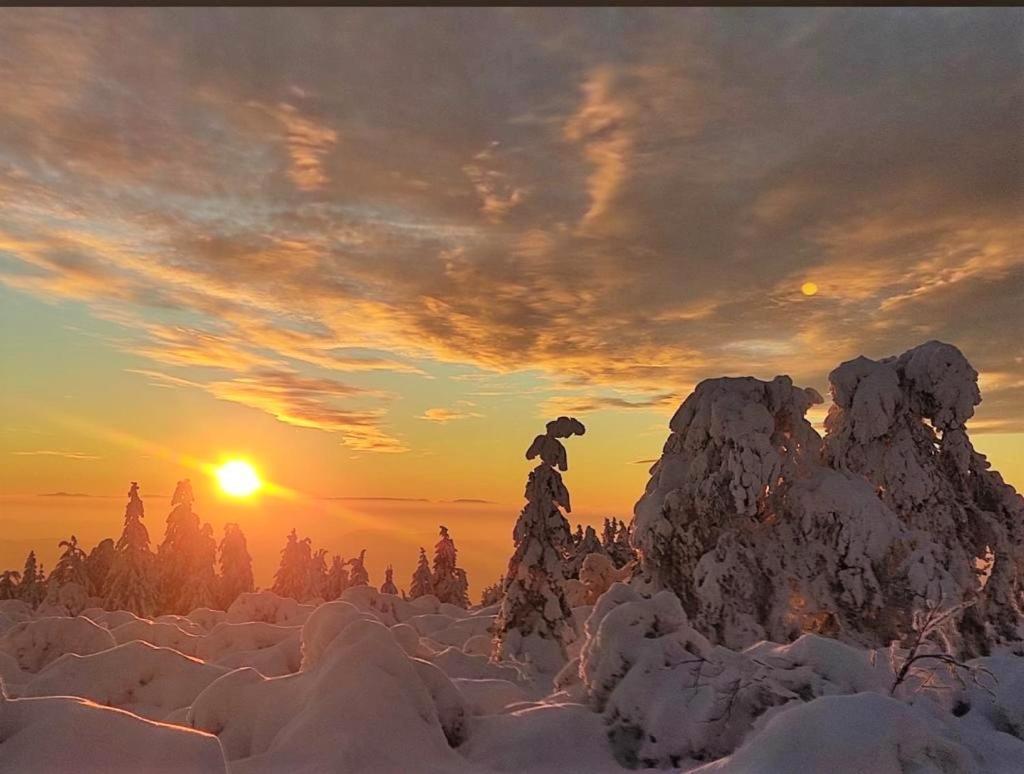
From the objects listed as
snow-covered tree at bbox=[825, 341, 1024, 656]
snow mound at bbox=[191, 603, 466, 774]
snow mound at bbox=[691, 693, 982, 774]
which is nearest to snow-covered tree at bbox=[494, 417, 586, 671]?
snow-covered tree at bbox=[825, 341, 1024, 656]

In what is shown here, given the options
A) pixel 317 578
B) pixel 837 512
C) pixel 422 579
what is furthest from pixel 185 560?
pixel 837 512

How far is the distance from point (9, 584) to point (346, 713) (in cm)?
6366

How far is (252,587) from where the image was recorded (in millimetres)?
63031

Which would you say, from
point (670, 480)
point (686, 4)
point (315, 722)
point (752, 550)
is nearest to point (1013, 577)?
point (752, 550)

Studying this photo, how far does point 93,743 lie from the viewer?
272 inches

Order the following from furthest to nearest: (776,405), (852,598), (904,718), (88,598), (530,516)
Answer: (88,598)
(530,516)
(776,405)
(852,598)
(904,718)

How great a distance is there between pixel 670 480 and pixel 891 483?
7.74 metres

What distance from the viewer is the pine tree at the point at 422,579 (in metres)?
68.9

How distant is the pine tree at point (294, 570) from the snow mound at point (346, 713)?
176 ft

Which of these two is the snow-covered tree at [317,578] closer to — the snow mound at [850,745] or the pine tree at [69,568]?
the pine tree at [69,568]

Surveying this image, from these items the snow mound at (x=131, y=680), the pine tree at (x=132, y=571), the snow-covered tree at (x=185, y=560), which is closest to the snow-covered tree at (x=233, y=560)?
the snow-covered tree at (x=185, y=560)

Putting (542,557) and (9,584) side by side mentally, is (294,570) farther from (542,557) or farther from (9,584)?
(542,557)

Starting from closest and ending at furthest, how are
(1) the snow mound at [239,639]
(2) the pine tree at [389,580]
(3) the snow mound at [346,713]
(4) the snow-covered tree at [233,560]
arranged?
(3) the snow mound at [346,713] < (1) the snow mound at [239,639] < (4) the snow-covered tree at [233,560] < (2) the pine tree at [389,580]

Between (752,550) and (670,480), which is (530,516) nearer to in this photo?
(670,480)
